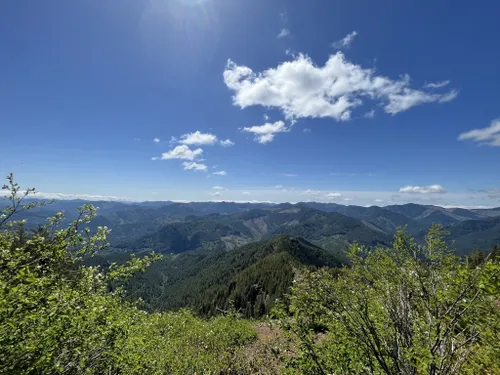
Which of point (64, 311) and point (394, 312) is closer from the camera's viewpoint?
point (64, 311)

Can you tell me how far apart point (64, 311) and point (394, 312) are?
7.71m

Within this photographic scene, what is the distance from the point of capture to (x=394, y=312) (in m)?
6.31

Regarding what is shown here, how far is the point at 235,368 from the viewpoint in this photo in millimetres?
12898

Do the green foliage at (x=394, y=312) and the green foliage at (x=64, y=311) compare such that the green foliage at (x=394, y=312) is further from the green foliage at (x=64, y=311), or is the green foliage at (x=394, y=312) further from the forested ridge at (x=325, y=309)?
the green foliage at (x=64, y=311)

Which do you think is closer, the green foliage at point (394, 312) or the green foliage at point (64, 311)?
the green foliage at point (64, 311)

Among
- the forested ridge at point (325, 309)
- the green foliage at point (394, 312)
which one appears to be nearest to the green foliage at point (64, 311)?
the forested ridge at point (325, 309)

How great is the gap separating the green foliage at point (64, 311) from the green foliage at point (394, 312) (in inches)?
198

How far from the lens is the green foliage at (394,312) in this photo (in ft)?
17.6

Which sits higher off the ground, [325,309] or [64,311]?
[64,311]

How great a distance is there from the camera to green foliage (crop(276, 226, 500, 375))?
537cm

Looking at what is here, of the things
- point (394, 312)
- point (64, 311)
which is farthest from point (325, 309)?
point (64, 311)

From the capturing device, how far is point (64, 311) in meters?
5.66

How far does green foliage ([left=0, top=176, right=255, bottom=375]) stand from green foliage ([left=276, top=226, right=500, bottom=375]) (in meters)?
5.02

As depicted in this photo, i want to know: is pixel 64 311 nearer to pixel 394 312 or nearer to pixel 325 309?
pixel 325 309
